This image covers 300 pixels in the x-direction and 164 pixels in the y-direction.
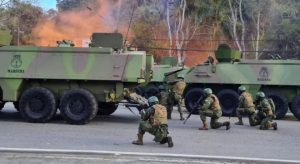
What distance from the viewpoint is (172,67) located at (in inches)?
1013

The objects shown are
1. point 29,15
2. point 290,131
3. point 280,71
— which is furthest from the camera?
point 29,15

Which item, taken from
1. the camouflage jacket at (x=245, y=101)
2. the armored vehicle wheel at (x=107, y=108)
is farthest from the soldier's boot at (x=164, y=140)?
the armored vehicle wheel at (x=107, y=108)

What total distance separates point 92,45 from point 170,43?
2636cm

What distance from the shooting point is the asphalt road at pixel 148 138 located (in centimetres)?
1114

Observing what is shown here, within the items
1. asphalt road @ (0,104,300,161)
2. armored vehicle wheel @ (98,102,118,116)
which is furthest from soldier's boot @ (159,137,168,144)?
armored vehicle wheel @ (98,102,118,116)

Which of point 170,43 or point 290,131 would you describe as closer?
point 290,131

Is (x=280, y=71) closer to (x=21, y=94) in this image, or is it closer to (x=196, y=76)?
(x=196, y=76)

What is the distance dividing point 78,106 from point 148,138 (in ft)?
10.2

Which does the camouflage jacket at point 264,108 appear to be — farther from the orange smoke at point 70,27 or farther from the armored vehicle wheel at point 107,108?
the orange smoke at point 70,27

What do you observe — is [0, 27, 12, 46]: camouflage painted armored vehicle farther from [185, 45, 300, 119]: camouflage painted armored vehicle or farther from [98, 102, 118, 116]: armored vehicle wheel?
[185, 45, 300, 119]: camouflage painted armored vehicle

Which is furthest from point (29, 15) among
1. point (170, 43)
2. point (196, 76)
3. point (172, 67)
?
point (196, 76)

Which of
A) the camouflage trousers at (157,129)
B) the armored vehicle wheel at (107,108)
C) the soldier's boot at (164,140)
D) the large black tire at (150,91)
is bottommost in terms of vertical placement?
the soldier's boot at (164,140)

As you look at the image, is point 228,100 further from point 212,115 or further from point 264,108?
point 212,115

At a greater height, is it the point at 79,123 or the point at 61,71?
the point at 61,71
